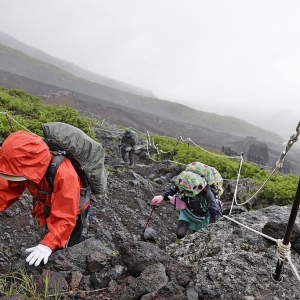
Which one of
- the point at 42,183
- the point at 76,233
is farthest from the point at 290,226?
the point at 76,233

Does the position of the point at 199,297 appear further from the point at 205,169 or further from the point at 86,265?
the point at 205,169

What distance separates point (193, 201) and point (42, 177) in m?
2.53

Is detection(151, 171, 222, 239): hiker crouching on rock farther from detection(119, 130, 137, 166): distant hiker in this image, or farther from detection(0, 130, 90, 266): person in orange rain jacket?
detection(119, 130, 137, 166): distant hiker

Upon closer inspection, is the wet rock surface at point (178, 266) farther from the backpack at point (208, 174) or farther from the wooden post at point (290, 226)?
the backpack at point (208, 174)

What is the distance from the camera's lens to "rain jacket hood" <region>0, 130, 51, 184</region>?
2.32 metres

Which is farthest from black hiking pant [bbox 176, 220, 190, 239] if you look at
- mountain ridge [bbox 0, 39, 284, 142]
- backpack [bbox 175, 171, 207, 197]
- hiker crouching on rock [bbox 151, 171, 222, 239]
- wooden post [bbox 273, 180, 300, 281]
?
mountain ridge [bbox 0, 39, 284, 142]

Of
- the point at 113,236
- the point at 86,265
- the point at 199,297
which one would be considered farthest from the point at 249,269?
the point at 113,236

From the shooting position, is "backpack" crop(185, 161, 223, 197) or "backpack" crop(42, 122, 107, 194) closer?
"backpack" crop(42, 122, 107, 194)

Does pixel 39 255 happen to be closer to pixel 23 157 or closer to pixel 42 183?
pixel 42 183

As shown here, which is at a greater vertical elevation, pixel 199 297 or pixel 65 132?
pixel 65 132

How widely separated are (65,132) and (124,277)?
1496 mm

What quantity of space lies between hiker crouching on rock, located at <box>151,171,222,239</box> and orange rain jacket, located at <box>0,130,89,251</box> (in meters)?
1.91

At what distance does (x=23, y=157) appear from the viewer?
2.34 metres

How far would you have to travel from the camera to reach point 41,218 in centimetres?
308
